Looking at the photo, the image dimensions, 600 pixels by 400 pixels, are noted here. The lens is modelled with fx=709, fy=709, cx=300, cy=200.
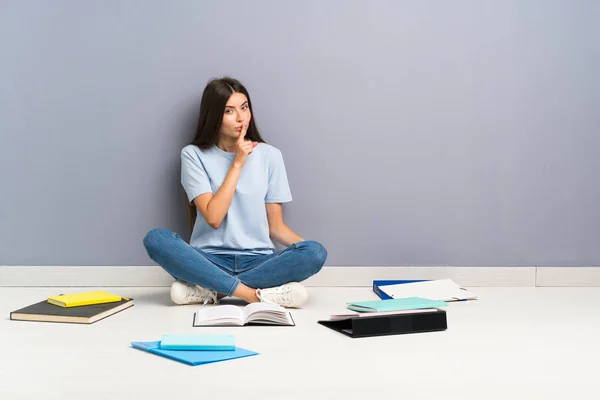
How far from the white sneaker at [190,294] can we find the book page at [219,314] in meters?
0.35

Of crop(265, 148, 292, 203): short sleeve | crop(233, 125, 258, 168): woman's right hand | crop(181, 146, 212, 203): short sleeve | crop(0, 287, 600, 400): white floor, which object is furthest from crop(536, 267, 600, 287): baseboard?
crop(181, 146, 212, 203): short sleeve

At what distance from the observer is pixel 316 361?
5.95ft

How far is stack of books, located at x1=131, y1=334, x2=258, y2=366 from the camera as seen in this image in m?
1.77

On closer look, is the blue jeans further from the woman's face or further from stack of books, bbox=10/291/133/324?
the woman's face

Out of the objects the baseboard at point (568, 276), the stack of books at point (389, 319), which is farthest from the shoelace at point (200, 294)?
the baseboard at point (568, 276)

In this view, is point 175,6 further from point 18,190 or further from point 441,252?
point 441,252

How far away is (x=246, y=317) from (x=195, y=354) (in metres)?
0.48

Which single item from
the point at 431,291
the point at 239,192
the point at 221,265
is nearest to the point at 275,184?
the point at 239,192

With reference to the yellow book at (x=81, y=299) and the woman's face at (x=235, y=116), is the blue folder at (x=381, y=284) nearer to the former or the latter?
the woman's face at (x=235, y=116)

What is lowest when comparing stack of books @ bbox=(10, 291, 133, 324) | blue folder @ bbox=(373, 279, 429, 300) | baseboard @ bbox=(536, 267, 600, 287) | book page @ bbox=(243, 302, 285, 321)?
baseboard @ bbox=(536, 267, 600, 287)

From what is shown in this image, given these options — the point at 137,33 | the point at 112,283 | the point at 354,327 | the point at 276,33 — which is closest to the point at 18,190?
the point at 112,283

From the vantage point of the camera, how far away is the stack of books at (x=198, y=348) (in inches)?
69.9

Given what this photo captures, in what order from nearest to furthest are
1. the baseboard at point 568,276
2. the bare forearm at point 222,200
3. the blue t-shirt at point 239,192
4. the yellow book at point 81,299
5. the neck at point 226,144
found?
the yellow book at point 81,299, the bare forearm at point 222,200, the blue t-shirt at point 239,192, the neck at point 226,144, the baseboard at point 568,276

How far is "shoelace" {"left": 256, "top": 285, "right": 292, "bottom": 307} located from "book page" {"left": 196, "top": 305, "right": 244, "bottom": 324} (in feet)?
1.00
